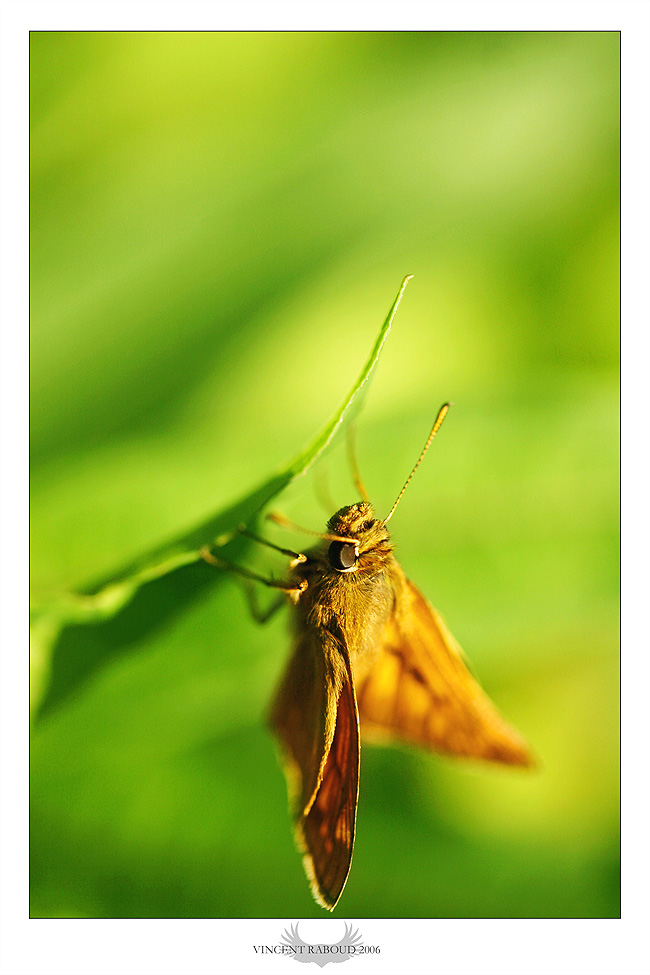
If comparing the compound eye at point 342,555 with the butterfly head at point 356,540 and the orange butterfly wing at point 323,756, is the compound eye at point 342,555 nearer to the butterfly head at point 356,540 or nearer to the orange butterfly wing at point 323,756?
the butterfly head at point 356,540

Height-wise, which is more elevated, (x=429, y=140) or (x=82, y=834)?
(x=429, y=140)

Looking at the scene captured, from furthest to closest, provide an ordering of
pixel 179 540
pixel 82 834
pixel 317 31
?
pixel 317 31
pixel 82 834
pixel 179 540

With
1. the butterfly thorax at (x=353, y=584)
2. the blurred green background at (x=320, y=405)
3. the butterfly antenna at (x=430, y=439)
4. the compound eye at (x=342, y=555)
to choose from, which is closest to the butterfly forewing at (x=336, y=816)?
the butterfly thorax at (x=353, y=584)

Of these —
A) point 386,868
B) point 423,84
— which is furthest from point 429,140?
point 386,868

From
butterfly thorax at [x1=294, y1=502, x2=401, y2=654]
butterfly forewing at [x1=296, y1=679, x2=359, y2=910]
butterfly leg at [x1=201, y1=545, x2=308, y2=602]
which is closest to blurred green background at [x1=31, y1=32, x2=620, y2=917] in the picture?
butterfly leg at [x1=201, y1=545, x2=308, y2=602]

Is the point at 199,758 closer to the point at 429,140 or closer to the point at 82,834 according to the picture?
the point at 82,834
